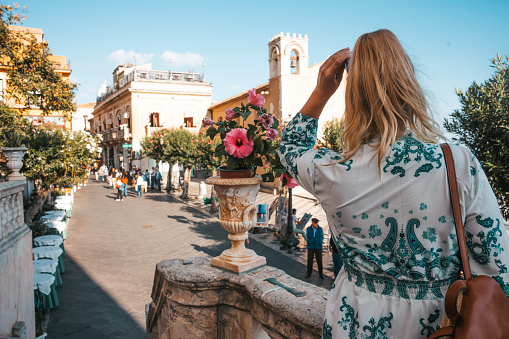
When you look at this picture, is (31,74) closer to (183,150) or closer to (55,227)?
(55,227)

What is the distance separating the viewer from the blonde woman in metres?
1.14

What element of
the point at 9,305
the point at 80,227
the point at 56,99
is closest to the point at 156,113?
the point at 80,227

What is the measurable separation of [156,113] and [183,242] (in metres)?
23.7

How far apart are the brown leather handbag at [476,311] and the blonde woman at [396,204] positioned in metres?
0.12

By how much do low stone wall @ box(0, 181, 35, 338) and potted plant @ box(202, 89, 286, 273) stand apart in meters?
3.39

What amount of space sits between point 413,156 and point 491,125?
7701 mm

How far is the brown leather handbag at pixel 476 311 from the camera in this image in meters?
0.99

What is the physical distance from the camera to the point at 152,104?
1352 inches

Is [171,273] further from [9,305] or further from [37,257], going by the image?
[37,257]

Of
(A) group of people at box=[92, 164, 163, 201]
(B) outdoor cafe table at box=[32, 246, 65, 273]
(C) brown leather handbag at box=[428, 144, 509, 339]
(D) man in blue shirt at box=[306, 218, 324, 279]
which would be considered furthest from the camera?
(A) group of people at box=[92, 164, 163, 201]

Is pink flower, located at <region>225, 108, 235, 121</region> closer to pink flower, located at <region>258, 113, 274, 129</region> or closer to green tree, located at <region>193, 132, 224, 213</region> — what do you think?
pink flower, located at <region>258, 113, 274, 129</region>

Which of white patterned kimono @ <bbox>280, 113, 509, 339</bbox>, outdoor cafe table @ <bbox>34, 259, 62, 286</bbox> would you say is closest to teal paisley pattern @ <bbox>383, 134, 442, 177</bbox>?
white patterned kimono @ <bbox>280, 113, 509, 339</bbox>

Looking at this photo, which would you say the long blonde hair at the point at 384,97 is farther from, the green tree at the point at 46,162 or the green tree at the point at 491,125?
the green tree at the point at 46,162

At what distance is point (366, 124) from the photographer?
4.07ft
